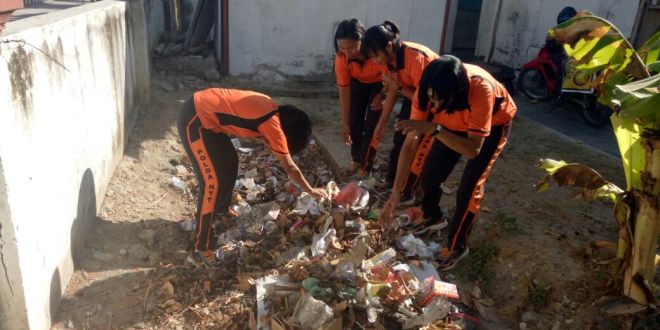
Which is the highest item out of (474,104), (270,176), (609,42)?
(609,42)

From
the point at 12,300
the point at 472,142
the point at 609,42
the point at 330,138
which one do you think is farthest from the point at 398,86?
the point at 12,300

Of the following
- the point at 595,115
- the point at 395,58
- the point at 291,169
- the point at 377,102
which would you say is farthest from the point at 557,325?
the point at 595,115

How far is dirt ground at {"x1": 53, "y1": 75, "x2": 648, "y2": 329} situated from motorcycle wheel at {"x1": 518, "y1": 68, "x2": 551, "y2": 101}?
413cm

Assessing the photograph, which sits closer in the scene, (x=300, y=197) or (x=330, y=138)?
(x=300, y=197)

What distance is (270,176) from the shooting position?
5.25 meters

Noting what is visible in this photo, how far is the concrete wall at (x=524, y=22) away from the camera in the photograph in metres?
10.0

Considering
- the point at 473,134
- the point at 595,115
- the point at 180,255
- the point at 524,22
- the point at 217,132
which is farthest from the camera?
the point at 524,22

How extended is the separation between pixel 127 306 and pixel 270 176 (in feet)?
7.60

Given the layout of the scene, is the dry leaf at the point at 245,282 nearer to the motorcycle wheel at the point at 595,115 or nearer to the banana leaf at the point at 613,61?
the banana leaf at the point at 613,61

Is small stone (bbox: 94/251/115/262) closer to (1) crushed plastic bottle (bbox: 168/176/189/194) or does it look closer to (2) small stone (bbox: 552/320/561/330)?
(1) crushed plastic bottle (bbox: 168/176/189/194)

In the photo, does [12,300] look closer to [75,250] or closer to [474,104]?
[75,250]

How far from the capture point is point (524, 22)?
1063 cm

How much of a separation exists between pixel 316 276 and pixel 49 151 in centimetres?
175

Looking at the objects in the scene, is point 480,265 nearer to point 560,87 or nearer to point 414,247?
point 414,247
